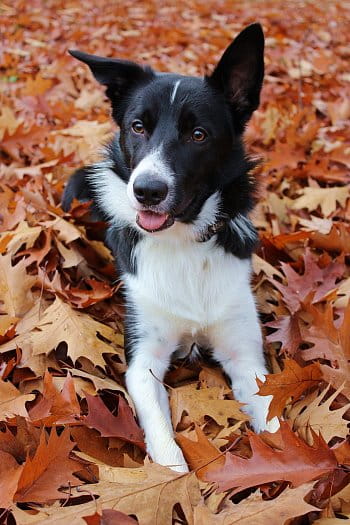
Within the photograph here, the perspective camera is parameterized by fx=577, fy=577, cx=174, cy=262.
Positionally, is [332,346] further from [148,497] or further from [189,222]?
[148,497]

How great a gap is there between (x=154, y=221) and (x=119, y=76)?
0.87 m

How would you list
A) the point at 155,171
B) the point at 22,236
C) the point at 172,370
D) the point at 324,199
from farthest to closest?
the point at 324,199 < the point at 22,236 < the point at 172,370 < the point at 155,171

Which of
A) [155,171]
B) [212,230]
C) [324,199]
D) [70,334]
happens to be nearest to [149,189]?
[155,171]

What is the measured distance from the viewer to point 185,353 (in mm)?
3086

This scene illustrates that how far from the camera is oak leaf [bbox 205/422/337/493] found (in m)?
2.07

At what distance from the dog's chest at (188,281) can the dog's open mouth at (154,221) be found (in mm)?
255

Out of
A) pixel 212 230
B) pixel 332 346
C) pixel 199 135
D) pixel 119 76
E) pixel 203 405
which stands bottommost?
pixel 203 405

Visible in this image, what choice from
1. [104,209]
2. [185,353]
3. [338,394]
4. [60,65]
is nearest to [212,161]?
[104,209]

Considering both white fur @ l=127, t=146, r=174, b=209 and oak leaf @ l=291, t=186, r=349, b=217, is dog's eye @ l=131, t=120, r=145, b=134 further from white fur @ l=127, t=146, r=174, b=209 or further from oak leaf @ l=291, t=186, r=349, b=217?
oak leaf @ l=291, t=186, r=349, b=217

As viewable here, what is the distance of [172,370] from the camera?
3.05 m

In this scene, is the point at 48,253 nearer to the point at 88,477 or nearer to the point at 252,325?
the point at 252,325

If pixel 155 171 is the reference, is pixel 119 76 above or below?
above

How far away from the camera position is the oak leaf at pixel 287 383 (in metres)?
2.47

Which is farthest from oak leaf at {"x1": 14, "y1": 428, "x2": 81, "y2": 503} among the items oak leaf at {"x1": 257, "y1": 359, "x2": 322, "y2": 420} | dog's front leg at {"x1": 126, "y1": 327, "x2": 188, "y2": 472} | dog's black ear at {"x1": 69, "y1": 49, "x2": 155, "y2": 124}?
dog's black ear at {"x1": 69, "y1": 49, "x2": 155, "y2": 124}
